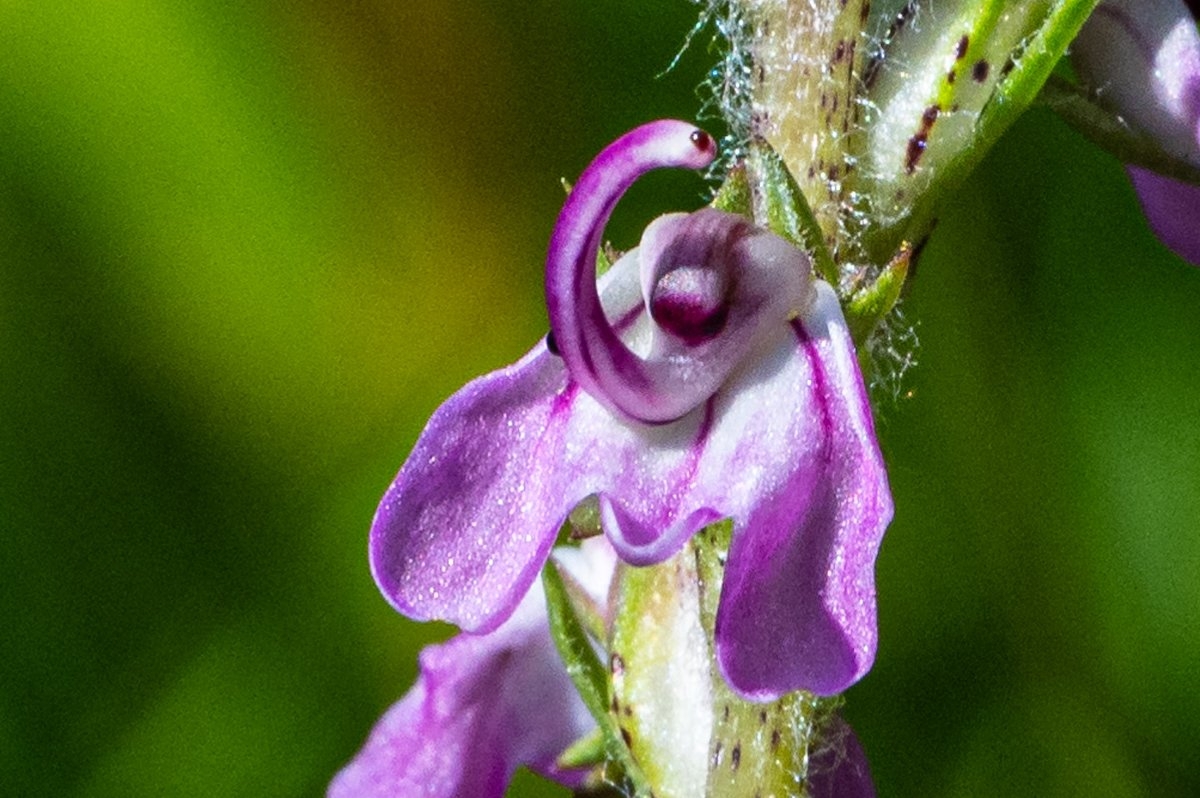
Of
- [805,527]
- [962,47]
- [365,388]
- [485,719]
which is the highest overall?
[962,47]

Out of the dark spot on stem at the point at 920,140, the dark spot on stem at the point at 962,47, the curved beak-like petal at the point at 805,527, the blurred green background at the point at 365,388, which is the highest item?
the dark spot on stem at the point at 962,47

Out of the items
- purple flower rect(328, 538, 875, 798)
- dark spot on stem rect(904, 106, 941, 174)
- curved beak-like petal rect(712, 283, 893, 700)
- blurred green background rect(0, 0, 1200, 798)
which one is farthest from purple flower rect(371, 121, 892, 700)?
blurred green background rect(0, 0, 1200, 798)

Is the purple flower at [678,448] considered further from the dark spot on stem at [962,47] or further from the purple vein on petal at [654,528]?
the dark spot on stem at [962,47]

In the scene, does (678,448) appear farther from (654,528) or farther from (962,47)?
(962,47)

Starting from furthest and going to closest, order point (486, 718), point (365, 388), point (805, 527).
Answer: point (365, 388)
point (486, 718)
point (805, 527)

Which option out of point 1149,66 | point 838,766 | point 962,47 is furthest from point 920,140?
point 838,766

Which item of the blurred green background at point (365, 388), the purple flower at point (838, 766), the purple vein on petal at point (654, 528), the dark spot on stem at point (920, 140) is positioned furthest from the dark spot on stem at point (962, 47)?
the blurred green background at point (365, 388)

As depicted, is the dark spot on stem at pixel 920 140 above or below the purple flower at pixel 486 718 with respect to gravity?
above

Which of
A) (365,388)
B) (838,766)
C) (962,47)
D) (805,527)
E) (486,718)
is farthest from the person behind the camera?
(365,388)
